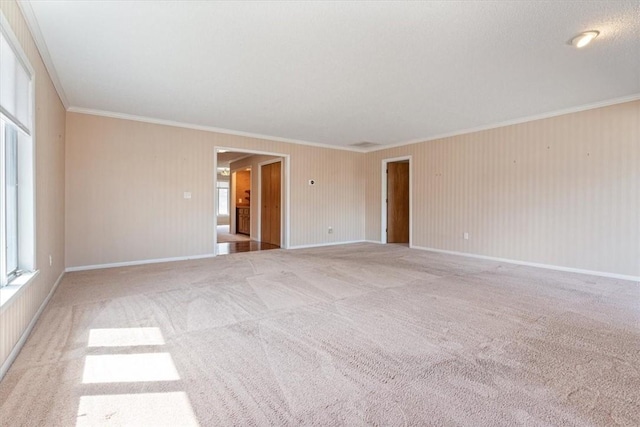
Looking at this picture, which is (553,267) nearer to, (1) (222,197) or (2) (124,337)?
(2) (124,337)

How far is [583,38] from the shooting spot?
105 inches

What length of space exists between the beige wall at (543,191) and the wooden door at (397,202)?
1.04m

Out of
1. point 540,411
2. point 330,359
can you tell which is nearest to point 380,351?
point 330,359

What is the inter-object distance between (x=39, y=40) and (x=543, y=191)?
668 centimetres

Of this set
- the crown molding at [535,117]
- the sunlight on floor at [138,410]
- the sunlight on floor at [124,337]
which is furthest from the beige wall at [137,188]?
the sunlight on floor at [138,410]

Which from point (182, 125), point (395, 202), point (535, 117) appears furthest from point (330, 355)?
point (395, 202)

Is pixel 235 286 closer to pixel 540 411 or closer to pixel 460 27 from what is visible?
pixel 540 411

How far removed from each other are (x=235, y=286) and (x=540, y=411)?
318 centimetres

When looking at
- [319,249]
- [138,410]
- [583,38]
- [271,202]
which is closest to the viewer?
[138,410]

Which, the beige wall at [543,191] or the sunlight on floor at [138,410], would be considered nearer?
the sunlight on floor at [138,410]

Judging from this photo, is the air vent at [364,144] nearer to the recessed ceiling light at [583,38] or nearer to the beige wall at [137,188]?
the beige wall at [137,188]

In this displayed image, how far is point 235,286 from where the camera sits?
3.86 meters

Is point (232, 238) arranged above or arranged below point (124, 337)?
above

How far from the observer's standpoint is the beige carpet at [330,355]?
5.12ft
